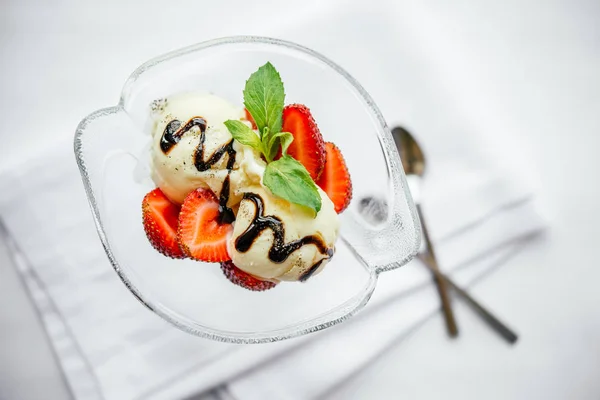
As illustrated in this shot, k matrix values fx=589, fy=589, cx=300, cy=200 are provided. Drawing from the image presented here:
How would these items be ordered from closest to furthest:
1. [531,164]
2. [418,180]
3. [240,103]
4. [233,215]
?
1. [233,215]
2. [240,103]
3. [418,180]
4. [531,164]

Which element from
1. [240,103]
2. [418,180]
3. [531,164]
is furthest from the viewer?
[531,164]

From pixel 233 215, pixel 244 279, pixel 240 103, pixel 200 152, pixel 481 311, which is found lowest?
pixel 481 311

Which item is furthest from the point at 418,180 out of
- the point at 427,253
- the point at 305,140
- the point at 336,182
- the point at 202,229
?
the point at 202,229

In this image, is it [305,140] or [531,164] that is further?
[531,164]

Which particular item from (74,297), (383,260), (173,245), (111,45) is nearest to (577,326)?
(383,260)

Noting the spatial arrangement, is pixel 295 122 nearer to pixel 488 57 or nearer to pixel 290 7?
pixel 290 7

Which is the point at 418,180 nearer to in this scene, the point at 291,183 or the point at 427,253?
the point at 427,253

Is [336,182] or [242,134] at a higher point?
[242,134]
